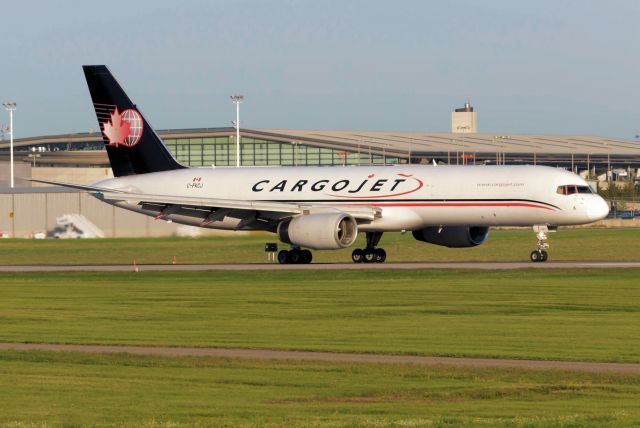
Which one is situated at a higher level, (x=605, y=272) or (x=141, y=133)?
(x=141, y=133)

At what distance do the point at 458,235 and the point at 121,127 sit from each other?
721 inches

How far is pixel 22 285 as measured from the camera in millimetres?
48531

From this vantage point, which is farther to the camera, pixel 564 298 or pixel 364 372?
pixel 564 298

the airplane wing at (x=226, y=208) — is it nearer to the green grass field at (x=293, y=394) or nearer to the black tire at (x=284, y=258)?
the black tire at (x=284, y=258)

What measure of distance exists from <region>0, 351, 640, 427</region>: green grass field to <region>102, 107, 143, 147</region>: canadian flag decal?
134 ft

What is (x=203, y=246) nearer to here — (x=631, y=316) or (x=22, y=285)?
(x=22, y=285)

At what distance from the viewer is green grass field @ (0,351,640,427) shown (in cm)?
1861

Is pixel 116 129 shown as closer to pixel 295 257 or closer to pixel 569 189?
pixel 295 257

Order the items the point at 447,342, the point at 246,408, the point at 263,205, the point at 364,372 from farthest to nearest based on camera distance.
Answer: the point at 263,205
the point at 447,342
the point at 364,372
the point at 246,408

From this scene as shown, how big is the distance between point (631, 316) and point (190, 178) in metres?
35.7

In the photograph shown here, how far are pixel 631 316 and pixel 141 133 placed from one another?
37.3 meters

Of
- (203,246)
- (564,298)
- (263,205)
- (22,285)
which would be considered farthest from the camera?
(203,246)

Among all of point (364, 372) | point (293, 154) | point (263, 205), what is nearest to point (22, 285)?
point (263, 205)

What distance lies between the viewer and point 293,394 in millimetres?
21203
